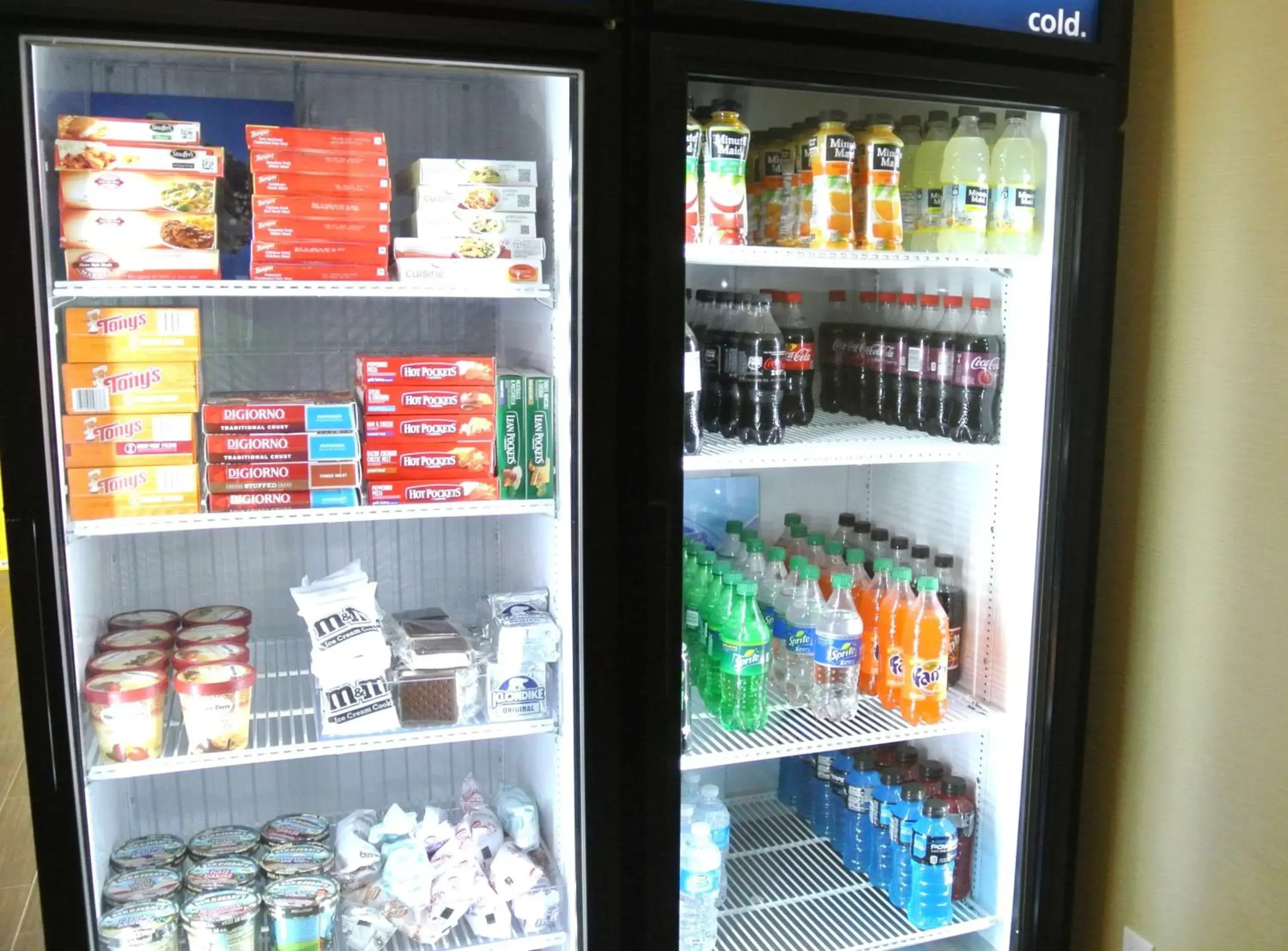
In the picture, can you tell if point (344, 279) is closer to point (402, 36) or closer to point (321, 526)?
point (402, 36)

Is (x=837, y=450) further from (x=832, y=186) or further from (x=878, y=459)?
(x=832, y=186)

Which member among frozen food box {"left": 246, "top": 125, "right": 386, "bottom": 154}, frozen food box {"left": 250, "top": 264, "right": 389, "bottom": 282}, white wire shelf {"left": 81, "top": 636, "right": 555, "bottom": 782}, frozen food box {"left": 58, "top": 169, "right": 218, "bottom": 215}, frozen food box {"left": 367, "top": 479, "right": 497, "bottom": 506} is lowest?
white wire shelf {"left": 81, "top": 636, "right": 555, "bottom": 782}

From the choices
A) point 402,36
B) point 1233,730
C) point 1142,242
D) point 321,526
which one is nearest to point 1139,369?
point 1142,242

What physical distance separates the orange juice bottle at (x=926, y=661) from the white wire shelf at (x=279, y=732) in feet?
2.53

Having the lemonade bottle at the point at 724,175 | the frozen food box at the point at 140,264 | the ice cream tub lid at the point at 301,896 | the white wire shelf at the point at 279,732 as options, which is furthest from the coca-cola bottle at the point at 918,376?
the ice cream tub lid at the point at 301,896

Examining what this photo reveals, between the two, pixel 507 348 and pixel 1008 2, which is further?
pixel 507 348

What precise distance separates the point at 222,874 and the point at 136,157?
4.19 ft

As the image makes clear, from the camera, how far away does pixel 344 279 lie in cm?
188

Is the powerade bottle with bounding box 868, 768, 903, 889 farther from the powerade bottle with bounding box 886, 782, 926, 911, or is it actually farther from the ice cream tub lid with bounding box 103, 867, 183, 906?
the ice cream tub lid with bounding box 103, 867, 183, 906

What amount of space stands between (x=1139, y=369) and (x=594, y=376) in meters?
1.13

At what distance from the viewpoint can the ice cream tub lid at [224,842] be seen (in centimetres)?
205

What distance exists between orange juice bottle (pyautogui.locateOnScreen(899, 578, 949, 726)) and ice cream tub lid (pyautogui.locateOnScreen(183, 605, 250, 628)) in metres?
1.36

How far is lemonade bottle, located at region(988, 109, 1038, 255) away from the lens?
2.14 metres

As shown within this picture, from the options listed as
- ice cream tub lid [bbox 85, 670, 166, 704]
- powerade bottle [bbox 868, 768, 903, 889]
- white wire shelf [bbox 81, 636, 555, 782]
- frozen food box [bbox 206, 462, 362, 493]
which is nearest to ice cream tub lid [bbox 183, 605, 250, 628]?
white wire shelf [bbox 81, 636, 555, 782]
